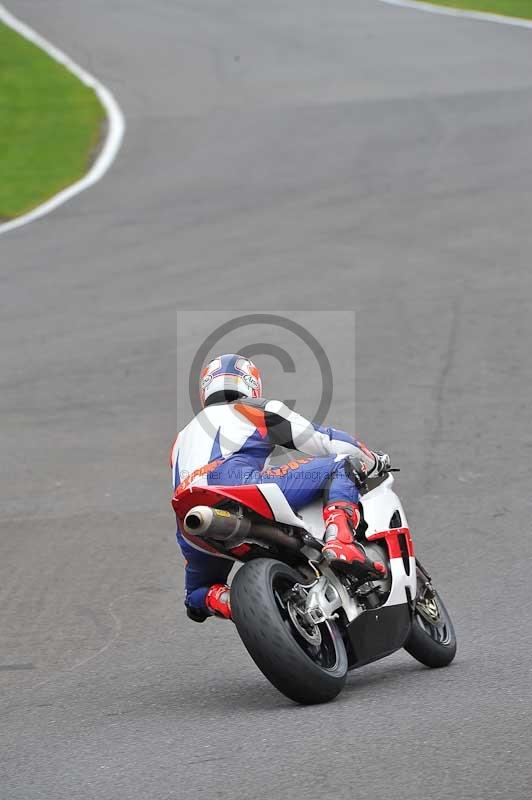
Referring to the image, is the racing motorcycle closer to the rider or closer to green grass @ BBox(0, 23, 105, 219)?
the rider

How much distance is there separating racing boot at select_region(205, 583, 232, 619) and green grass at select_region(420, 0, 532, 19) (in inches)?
1008

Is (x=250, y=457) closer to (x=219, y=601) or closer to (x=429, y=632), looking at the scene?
(x=219, y=601)

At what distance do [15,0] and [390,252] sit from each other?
67.7 ft

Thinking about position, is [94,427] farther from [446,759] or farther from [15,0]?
[15,0]

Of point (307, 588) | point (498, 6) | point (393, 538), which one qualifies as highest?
point (498, 6)

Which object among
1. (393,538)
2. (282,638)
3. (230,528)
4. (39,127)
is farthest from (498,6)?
(282,638)

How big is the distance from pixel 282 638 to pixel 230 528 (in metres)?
0.52

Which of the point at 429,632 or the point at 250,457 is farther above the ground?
the point at 250,457

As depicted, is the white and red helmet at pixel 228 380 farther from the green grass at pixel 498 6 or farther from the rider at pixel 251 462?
the green grass at pixel 498 6

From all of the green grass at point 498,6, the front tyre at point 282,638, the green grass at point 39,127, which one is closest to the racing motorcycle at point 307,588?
the front tyre at point 282,638

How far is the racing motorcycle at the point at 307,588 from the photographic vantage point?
532cm

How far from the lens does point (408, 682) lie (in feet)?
19.9

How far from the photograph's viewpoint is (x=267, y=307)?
13.8m

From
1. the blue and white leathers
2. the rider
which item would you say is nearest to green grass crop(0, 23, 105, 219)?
the rider
